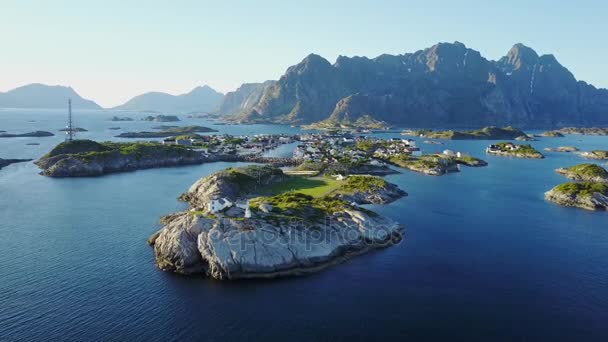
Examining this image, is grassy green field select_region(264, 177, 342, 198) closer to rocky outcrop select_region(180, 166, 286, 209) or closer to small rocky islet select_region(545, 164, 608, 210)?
rocky outcrop select_region(180, 166, 286, 209)

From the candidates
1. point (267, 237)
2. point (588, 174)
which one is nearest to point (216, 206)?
point (267, 237)

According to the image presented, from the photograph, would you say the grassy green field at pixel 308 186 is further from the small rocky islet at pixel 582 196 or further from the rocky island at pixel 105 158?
the rocky island at pixel 105 158

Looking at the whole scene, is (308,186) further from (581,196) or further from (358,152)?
(358,152)

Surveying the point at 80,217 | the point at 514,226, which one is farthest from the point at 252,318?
the point at 514,226

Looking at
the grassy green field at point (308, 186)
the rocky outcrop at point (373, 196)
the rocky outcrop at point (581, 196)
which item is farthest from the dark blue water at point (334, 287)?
the grassy green field at point (308, 186)

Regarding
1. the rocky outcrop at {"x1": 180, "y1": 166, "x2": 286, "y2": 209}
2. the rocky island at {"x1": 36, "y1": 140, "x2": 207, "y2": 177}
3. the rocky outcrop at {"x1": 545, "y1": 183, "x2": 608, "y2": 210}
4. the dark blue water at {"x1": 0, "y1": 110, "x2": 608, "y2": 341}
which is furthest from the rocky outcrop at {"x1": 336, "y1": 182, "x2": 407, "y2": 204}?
the rocky island at {"x1": 36, "y1": 140, "x2": 207, "y2": 177}

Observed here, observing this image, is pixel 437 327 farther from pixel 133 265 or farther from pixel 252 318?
pixel 133 265
